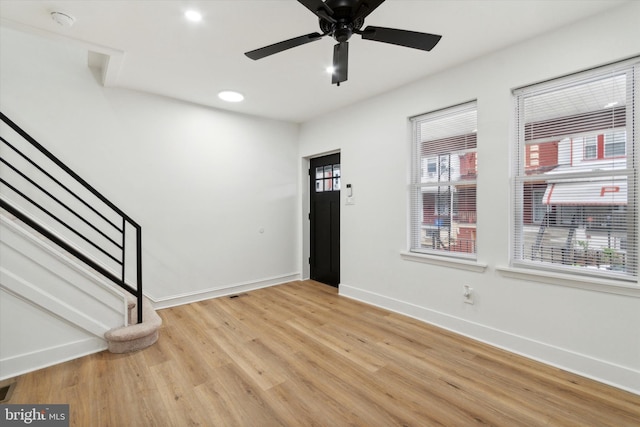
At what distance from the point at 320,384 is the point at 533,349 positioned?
179cm

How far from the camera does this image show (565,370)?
2.22m

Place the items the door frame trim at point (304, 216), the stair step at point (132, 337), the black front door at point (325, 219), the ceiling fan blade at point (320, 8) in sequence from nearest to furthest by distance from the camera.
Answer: the ceiling fan blade at point (320, 8)
the stair step at point (132, 337)
the black front door at point (325, 219)
the door frame trim at point (304, 216)

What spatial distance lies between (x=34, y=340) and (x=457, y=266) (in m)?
3.64

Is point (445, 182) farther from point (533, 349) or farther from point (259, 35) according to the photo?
point (259, 35)

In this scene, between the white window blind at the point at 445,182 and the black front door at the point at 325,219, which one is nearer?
the white window blind at the point at 445,182

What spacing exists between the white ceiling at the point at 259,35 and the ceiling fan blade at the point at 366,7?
1.61 feet

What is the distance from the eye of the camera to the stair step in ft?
8.00

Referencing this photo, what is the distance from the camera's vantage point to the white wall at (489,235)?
6.79 ft

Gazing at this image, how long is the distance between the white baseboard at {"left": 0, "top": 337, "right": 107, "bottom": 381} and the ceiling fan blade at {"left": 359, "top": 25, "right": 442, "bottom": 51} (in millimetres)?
3172

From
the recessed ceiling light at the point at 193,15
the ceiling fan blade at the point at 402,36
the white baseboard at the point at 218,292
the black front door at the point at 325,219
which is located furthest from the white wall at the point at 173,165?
the ceiling fan blade at the point at 402,36

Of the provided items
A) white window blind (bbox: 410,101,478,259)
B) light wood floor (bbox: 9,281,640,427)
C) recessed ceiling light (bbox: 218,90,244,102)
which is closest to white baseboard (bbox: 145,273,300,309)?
light wood floor (bbox: 9,281,640,427)

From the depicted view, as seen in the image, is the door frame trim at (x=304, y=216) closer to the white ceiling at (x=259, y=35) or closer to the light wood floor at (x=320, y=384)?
the white ceiling at (x=259, y=35)

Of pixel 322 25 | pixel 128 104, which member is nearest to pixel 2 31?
pixel 128 104

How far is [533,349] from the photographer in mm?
2387
